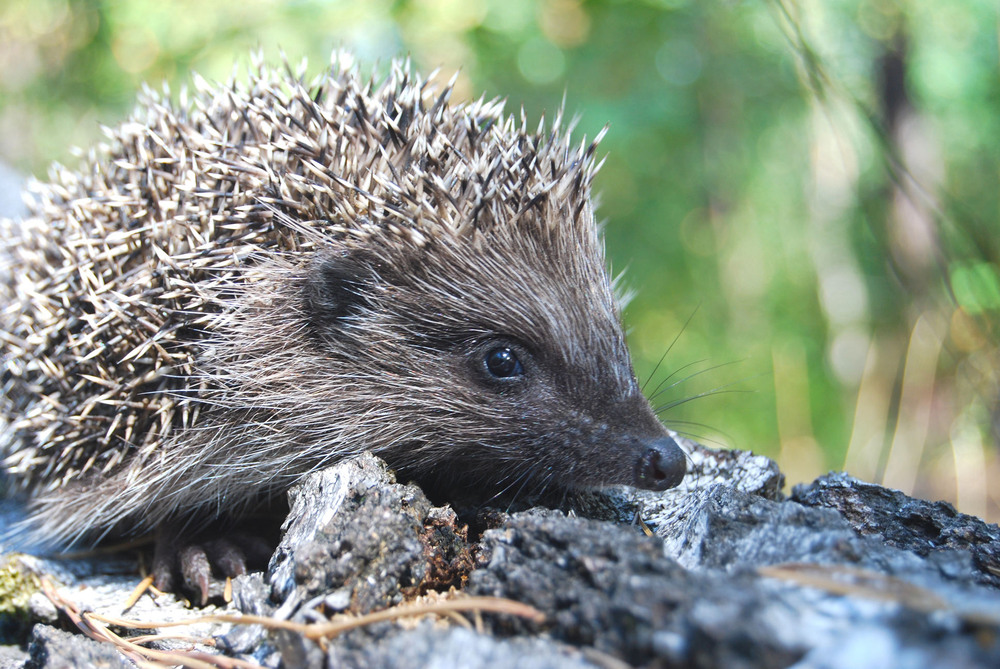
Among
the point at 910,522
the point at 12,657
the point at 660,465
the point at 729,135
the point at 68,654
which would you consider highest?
the point at 729,135

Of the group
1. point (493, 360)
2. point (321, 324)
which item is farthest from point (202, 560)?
point (493, 360)

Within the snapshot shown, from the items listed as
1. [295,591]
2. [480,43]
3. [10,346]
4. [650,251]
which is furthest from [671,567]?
[650,251]

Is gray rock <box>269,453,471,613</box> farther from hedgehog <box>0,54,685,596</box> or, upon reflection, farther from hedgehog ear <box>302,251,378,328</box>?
hedgehog ear <box>302,251,378,328</box>

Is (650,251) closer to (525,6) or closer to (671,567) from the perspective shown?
(525,6)

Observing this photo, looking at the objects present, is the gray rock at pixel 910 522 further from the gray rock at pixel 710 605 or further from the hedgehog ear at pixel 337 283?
the hedgehog ear at pixel 337 283

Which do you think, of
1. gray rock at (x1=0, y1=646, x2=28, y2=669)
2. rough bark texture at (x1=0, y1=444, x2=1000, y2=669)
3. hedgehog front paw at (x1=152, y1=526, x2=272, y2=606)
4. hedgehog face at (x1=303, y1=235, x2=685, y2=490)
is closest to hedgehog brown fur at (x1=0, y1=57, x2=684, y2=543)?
hedgehog face at (x1=303, y1=235, x2=685, y2=490)

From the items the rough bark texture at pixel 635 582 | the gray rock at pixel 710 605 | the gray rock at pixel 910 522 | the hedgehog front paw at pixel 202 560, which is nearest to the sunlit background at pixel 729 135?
the gray rock at pixel 910 522

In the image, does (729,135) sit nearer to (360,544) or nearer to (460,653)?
(360,544)
